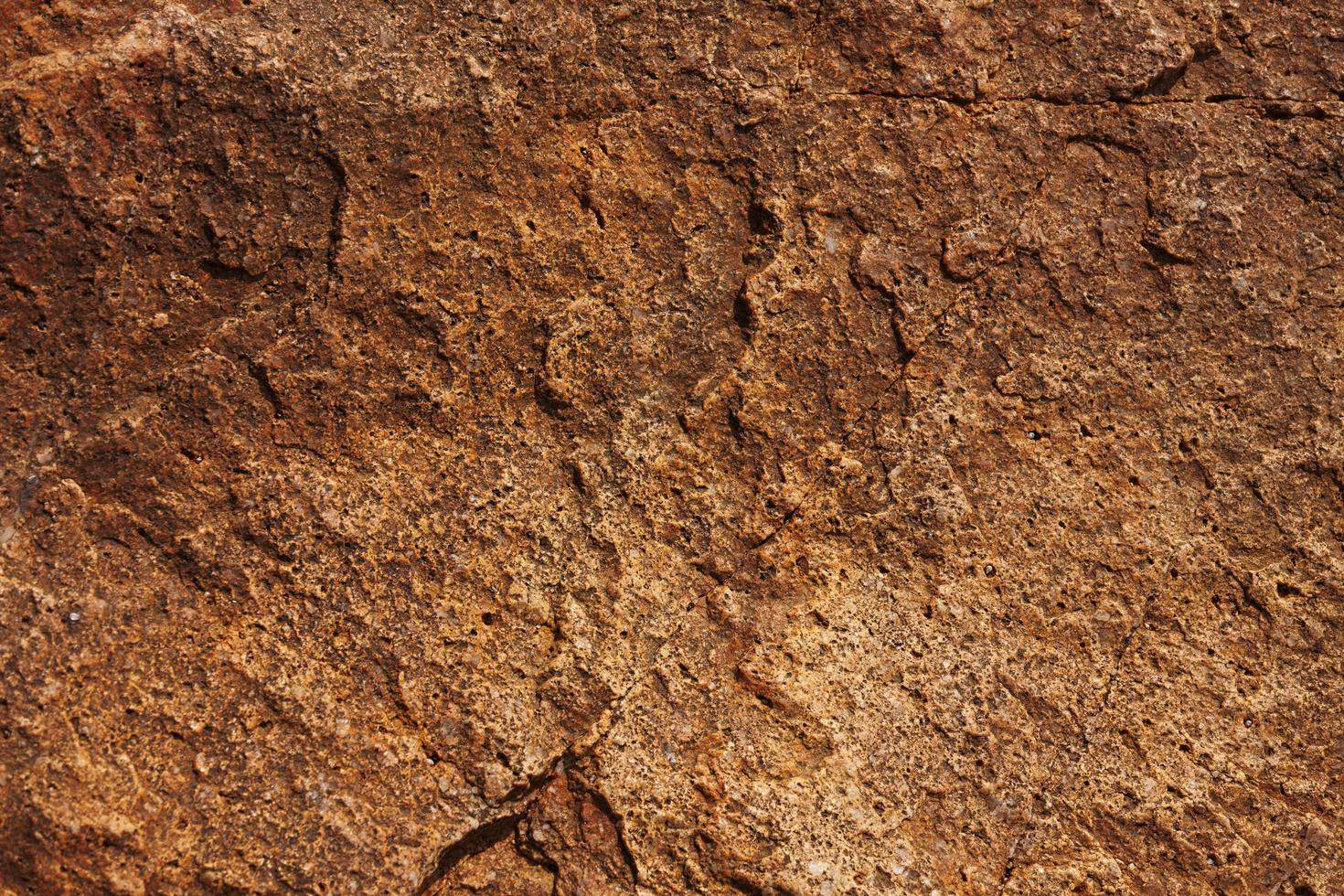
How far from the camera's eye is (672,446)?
1.84m

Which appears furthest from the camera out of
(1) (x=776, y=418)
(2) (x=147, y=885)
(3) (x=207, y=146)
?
(1) (x=776, y=418)

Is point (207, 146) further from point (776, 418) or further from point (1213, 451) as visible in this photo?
point (1213, 451)

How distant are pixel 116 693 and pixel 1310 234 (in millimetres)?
2120

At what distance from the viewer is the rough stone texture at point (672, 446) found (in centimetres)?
170

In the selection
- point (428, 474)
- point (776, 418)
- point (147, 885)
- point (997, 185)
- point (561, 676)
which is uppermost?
point (997, 185)

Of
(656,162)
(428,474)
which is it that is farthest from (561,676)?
(656,162)

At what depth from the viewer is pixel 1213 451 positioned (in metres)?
1.90

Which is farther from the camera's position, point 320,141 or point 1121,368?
point 1121,368

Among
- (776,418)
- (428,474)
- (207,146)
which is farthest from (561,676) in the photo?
(207,146)

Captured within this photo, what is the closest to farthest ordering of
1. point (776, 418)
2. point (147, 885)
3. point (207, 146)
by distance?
point (147, 885) → point (207, 146) → point (776, 418)

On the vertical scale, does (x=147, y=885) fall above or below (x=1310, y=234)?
below

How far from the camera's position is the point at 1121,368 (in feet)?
6.27

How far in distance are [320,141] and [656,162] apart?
21.6 inches

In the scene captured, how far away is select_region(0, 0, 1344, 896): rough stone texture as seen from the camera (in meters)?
1.70
